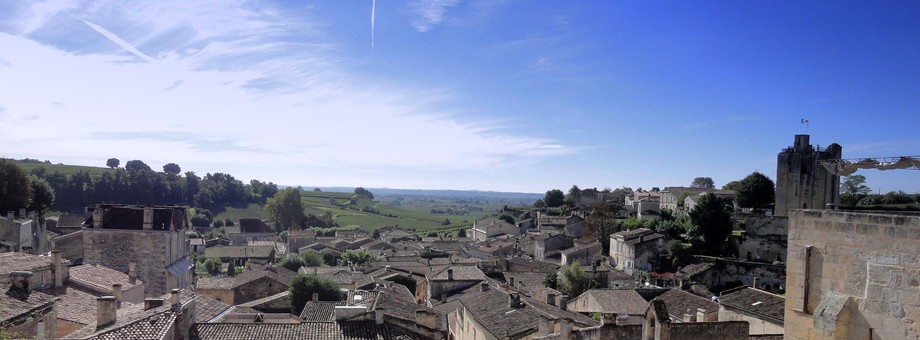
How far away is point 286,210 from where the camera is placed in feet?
388

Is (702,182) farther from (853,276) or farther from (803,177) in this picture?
(853,276)

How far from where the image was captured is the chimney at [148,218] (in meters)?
30.7

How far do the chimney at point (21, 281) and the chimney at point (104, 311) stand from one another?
8.08 ft

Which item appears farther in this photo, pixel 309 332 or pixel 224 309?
pixel 224 309

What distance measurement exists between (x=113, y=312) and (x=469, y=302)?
672 inches

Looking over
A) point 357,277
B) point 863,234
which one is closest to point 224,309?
point 357,277

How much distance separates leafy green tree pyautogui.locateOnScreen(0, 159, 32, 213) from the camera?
46844 mm

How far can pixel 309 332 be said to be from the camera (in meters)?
18.1

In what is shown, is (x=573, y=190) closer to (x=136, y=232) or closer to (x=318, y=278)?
(x=318, y=278)

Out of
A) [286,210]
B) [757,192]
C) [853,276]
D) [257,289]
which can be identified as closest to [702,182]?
[757,192]

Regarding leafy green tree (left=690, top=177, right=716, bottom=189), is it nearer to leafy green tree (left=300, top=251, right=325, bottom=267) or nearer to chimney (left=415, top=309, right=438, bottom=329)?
leafy green tree (left=300, top=251, right=325, bottom=267)

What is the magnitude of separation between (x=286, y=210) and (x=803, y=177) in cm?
9511

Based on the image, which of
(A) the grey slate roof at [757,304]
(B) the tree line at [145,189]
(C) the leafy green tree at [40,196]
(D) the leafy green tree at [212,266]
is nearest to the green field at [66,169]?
(B) the tree line at [145,189]

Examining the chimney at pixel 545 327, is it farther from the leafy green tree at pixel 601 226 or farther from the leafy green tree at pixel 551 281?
the leafy green tree at pixel 601 226
